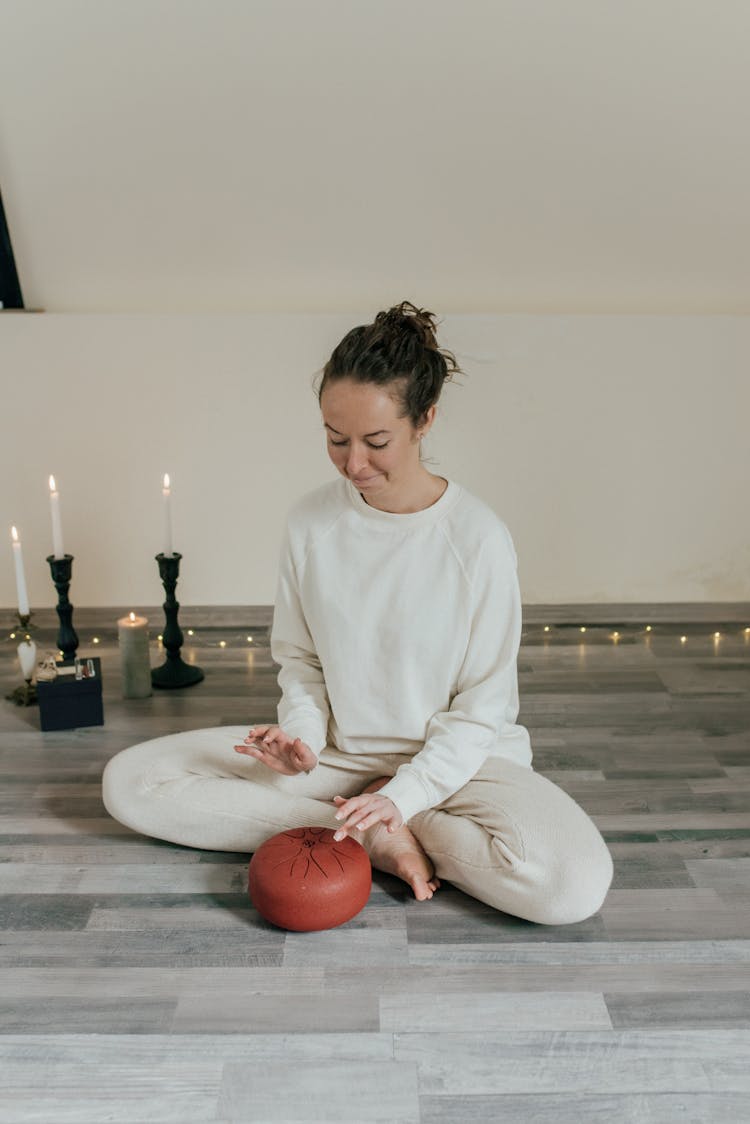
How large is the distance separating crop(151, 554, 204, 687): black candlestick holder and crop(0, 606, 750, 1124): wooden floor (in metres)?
0.45

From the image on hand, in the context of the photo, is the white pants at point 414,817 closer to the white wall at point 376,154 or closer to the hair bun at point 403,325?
the hair bun at point 403,325

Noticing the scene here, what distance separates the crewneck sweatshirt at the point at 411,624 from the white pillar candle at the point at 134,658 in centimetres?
81

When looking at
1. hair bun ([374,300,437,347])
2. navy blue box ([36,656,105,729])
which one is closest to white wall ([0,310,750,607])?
navy blue box ([36,656,105,729])

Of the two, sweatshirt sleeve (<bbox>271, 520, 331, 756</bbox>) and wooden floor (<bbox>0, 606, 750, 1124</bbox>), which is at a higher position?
sweatshirt sleeve (<bbox>271, 520, 331, 756</bbox>)

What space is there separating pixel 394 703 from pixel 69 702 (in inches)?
37.4

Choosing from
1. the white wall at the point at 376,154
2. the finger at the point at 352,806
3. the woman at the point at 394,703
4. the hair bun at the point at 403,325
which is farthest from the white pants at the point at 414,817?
the white wall at the point at 376,154

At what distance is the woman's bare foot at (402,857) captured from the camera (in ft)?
5.55

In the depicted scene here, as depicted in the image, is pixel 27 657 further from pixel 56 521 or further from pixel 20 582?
pixel 56 521

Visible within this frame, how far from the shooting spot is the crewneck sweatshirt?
175 cm

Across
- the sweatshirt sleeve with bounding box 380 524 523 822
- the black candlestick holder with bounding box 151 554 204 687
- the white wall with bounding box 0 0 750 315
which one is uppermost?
the white wall with bounding box 0 0 750 315

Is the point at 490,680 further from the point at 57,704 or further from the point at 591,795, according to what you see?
the point at 57,704

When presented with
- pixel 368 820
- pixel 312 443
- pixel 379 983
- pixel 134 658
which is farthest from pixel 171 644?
pixel 379 983

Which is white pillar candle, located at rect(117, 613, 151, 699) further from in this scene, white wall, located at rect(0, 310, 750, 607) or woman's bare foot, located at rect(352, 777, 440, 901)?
woman's bare foot, located at rect(352, 777, 440, 901)

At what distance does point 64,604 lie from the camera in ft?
8.49
